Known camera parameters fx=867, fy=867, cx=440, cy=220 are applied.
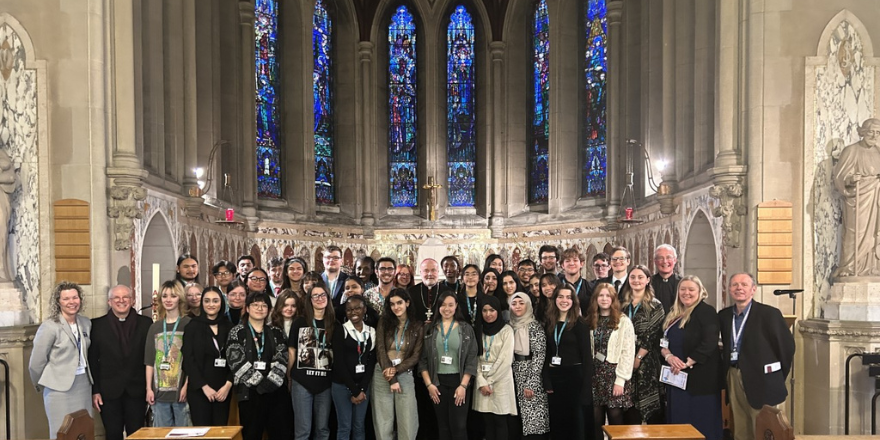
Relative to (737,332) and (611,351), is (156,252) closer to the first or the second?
(611,351)

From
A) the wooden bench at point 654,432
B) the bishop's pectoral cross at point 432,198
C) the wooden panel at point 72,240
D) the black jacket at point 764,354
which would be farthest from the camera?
the bishop's pectoral cross at point 432,198

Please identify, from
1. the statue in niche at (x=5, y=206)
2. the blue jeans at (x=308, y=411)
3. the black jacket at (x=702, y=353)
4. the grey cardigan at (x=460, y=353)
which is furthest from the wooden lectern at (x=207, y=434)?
the statue in niche at (x=5, y=206)

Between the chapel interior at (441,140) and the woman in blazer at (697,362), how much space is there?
2.15 meters

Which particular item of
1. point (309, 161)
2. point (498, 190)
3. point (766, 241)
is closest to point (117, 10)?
point (766, 241)

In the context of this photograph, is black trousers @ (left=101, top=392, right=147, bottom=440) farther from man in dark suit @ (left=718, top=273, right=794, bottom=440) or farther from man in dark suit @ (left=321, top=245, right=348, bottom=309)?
man in dark suit @ (left=718, top=273, right=794, bottom=440)

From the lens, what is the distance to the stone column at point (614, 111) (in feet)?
51.7

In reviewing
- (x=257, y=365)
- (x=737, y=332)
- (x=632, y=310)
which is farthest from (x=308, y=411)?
(x=737, y=332)

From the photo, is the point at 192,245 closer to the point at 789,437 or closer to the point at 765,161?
the point at 765,161

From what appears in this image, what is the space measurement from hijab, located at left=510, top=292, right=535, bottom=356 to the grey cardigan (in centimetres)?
33

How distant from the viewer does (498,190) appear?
18.9 m

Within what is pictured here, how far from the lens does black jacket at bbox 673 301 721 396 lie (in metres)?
6.23

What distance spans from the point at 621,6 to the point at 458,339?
11.0 m

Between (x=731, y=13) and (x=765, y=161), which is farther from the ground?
(x=731, y=13)

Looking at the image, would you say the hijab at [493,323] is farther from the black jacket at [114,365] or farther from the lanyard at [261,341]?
the black jacket at [114,365]
